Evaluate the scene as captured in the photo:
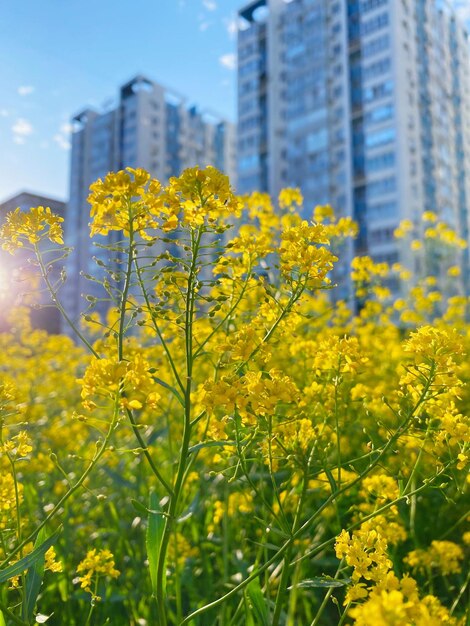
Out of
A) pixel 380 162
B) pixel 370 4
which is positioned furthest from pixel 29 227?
pixel 370 4

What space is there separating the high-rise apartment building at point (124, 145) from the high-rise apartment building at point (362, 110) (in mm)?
10456

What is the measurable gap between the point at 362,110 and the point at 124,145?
2205cm

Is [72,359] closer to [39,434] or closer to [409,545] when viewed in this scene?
[39,434]

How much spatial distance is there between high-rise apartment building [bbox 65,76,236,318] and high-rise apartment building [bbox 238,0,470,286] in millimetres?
10456

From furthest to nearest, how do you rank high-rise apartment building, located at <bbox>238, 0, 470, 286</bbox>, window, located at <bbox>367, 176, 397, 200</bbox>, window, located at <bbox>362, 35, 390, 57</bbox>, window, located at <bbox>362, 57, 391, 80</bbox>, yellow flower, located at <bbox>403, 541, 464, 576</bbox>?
window, located at <bbox>362, 35, 390, 57</bbox> < window, located at <bbox>362, 57, 391, 80</bbox> < high-rise apartment building, located at <bbox>238, 0, 470, 286</bbox> < window, located at <bbox>367, 176, 397, 200</bbox> < yellow flower, located at <bbox>403, 541, 464, 576</bbox>

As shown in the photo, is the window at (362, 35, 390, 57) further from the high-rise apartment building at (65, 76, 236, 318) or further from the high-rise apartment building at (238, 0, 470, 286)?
the high-rise apartment building at (65, 76, 236, 318)

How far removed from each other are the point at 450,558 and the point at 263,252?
1475 millimetres

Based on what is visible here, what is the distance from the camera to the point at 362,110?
34.9 metres

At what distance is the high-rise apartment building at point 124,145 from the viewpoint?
48.6m

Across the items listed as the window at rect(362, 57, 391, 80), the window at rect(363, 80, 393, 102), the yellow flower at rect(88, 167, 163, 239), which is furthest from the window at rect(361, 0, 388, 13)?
the yellow flower at rect(88, 167, 163, 239)

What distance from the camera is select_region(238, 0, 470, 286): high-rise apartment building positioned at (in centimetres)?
3312

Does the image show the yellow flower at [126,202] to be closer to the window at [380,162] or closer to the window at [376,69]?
the window at [380,162]

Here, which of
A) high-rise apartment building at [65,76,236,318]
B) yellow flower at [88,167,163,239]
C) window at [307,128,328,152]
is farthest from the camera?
high-rise apartment building at [65,76,236,318]

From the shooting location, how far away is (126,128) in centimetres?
4956
